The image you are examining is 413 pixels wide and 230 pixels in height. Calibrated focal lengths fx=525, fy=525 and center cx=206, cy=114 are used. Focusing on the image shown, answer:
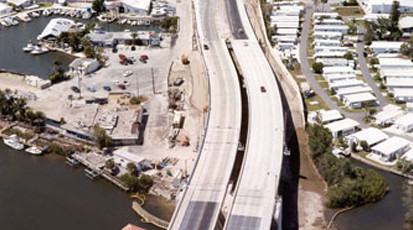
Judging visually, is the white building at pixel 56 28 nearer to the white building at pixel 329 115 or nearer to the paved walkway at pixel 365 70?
the white building at pixel 329 115

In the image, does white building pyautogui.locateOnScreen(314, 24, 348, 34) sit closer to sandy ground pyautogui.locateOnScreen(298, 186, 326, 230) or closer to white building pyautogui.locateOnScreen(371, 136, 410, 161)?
white building pyautogui.locateOnScreen(371, 136, 410, 161)

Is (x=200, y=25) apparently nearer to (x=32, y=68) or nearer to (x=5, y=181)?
(x=32, y=68)

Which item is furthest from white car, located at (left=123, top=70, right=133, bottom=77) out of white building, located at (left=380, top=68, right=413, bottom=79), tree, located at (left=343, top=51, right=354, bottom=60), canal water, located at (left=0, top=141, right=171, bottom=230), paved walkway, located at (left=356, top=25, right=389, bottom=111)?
white building, located at (left=380, top=68, right=413, bottom=79)

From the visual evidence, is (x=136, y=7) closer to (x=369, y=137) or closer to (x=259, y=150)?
(x=369, y=137)

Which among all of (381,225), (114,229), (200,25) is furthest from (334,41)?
(114,229)

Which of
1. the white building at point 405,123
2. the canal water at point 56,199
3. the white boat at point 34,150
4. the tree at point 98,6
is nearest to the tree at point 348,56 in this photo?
the white building at point 405,123
